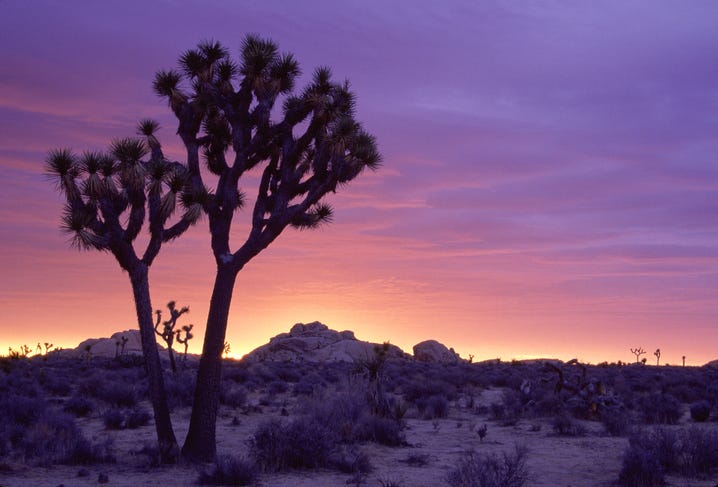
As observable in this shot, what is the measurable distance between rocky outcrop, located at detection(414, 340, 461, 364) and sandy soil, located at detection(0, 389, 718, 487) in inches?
2029

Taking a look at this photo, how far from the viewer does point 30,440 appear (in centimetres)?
1421

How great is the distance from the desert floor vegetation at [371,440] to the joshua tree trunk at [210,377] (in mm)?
502

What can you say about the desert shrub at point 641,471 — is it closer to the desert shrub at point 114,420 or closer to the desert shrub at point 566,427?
the desert shrub at point 566,427

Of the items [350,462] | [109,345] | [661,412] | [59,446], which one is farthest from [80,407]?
[109,345]

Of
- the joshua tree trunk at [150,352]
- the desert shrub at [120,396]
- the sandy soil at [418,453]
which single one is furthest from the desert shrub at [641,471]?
the desert shrub at [120,396]

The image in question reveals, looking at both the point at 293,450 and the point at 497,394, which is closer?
the point at 293,450

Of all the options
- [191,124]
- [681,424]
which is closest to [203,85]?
[191,124]

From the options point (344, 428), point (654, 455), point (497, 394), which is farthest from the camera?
point (497, 394)

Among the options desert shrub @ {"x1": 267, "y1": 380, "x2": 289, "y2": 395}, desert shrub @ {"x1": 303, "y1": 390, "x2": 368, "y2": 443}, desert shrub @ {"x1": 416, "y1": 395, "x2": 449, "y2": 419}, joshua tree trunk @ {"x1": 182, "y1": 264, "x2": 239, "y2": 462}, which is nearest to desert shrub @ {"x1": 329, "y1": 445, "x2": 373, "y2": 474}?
desert shrub @ {"x1": 303, "y1": 390, "x2": 368, "y2": 443}

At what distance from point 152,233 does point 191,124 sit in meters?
2.45

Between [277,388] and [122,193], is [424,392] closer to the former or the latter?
[277,388]

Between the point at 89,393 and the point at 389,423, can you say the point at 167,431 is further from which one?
the point at 89,393

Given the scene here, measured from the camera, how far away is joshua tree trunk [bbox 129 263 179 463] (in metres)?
13.7

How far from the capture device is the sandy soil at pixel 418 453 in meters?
12.4
